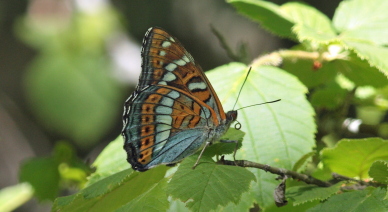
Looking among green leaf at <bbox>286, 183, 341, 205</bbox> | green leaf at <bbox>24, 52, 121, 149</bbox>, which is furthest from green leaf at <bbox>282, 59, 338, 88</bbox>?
green leaf at <bbox>24, 52, 121, 149</bbox>

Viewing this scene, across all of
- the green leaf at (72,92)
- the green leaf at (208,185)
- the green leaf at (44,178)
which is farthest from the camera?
the green leaf at (72,92)

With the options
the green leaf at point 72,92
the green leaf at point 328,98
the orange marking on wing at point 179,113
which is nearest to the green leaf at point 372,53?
the green leaf at point 328,98

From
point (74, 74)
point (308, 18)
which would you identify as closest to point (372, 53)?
point (308, 18)

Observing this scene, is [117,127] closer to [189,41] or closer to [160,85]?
[189,41]

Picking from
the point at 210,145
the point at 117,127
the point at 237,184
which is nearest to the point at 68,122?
the point at 117,127

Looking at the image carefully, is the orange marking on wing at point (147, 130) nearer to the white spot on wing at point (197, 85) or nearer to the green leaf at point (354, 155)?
the white spot on wing at point (197, 85)

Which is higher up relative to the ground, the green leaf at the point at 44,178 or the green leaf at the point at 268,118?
the green leaf at the point at 268,118

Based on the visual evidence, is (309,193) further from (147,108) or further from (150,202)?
(147,108)
